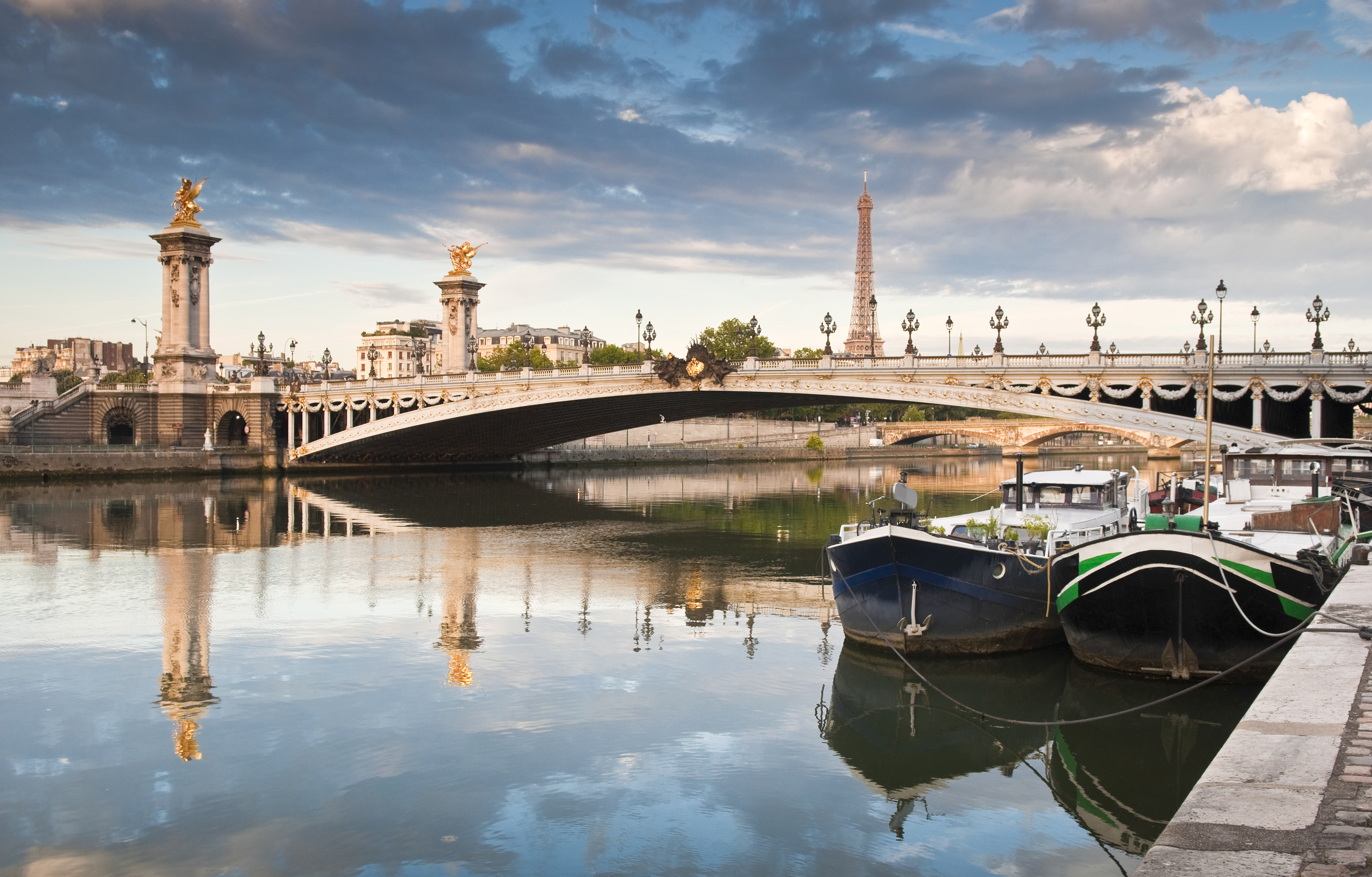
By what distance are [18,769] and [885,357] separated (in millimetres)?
36754

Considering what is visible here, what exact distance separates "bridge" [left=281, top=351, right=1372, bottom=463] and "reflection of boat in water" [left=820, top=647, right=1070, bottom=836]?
67.3 feet

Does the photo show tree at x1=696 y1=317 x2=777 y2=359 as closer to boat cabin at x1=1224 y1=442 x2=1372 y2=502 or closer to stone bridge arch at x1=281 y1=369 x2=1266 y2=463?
stone bridge arch at x1=281 y1=369 x2=1266 y2=463

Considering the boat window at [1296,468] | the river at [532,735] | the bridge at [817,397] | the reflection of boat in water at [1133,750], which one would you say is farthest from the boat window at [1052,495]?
the bridge at [817,397]

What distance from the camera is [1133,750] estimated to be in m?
13.4

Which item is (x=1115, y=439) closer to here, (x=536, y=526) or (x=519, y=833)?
(x=536, y=526)

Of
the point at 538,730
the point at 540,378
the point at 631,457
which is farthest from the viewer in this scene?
the point at 631,457

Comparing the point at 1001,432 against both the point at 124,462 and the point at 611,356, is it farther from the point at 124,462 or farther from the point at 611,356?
the point at 124,462

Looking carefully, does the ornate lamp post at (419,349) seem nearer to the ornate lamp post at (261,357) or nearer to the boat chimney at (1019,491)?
the ornate lamp post at (261,357)

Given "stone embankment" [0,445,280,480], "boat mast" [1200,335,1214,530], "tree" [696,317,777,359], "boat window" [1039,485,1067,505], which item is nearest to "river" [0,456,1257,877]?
"boat mast" [1200,335,1214,530]

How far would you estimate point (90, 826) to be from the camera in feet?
34.9

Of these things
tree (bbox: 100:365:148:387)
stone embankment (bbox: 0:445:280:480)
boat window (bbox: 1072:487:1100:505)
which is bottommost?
stone embankment (bbox: 0:445:280:480)

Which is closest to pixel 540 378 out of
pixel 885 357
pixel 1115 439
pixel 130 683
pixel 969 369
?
pixel 885 357

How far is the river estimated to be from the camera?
10375 millimetres

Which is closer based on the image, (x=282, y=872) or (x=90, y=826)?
(x=282, y=872)
